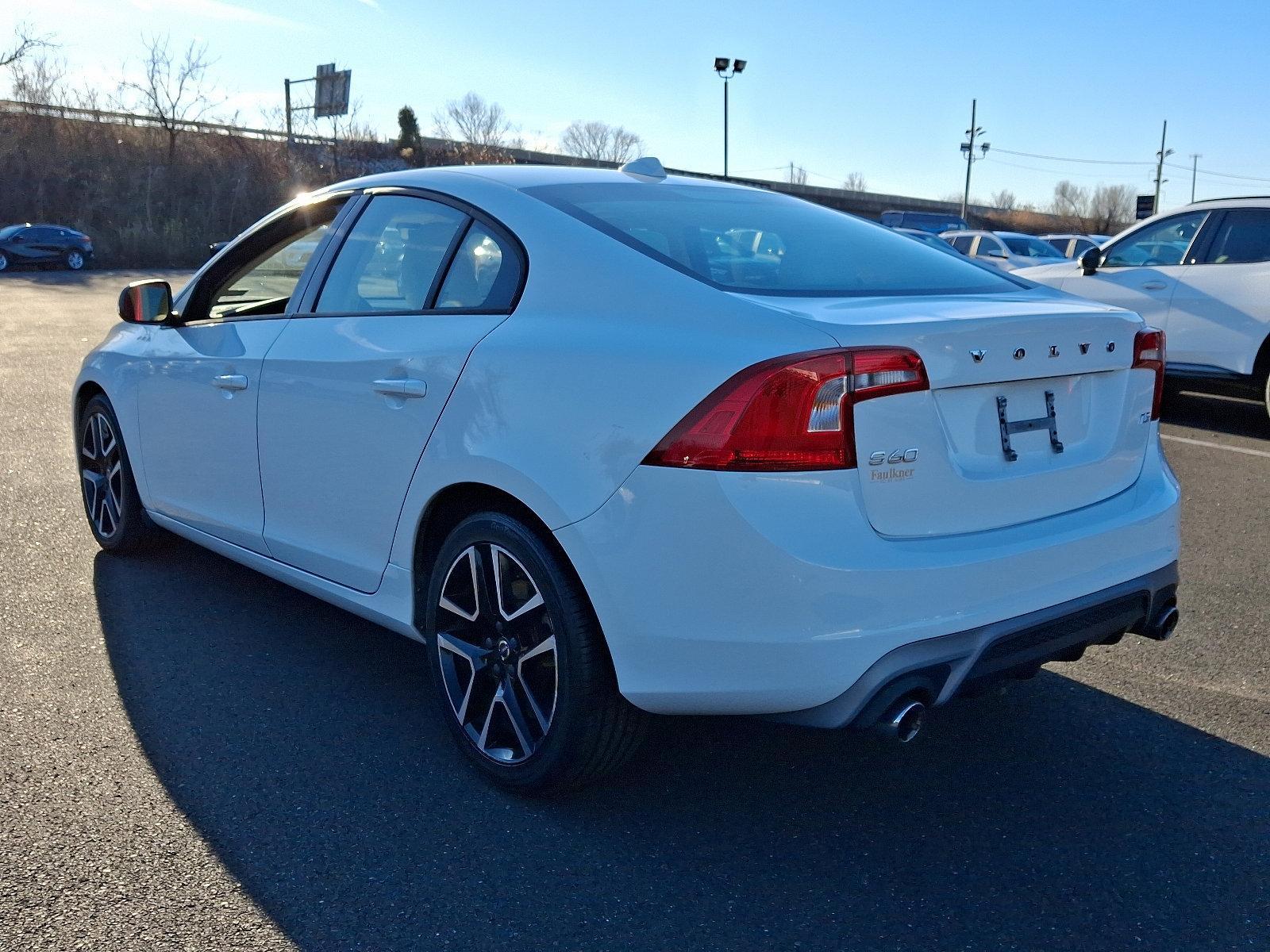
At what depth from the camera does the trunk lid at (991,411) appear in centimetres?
258

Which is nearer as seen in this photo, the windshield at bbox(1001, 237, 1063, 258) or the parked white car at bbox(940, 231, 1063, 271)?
the parked white car at bbox(940, 231, 1063, 271)

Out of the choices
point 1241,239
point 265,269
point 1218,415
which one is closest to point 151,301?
point 265,269

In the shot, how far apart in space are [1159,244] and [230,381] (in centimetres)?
781

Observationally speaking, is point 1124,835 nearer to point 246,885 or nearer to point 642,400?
point 642,400

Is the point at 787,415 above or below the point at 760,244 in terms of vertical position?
below

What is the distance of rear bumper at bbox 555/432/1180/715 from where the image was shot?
8.20 ft

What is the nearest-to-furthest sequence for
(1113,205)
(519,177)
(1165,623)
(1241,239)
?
(1165,623)
(519,177)
(1241,239)
(1113,205)

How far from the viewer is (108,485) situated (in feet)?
16.8

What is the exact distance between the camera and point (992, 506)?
2746mm

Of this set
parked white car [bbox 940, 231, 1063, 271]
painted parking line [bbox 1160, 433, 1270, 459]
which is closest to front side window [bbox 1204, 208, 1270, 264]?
painted parking line [bbox 1160, 433, 1270, 459]

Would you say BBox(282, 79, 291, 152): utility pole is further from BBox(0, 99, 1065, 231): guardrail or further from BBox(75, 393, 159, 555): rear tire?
BBox(75, 393, 159, 555): rear tire

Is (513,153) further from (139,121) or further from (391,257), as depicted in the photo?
(391,257)

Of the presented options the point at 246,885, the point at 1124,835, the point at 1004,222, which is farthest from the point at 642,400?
the point at 1004,222

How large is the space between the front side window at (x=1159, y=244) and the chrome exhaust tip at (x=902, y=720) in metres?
7.82
